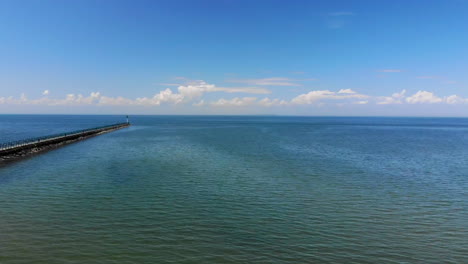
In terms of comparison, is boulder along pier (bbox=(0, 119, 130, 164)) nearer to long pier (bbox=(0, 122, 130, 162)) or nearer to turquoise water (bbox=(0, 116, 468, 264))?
long pier (bbox=(0, 122, 130, 162))

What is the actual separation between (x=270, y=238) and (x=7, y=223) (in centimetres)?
1628

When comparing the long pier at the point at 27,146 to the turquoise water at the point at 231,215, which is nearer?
the turquoise water at the point at 231,215

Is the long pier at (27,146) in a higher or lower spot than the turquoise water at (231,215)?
higher

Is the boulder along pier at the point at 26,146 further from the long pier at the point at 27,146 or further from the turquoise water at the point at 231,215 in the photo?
the turquoise water at the point at 231,215

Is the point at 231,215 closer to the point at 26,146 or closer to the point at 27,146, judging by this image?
the point at 26,146

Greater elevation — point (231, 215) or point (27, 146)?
point (27, 146)

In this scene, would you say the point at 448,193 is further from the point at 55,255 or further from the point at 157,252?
the point at 55,255

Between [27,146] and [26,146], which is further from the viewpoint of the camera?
[27,146]

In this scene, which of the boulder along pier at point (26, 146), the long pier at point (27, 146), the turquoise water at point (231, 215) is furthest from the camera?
the long pier at point (27, 146)

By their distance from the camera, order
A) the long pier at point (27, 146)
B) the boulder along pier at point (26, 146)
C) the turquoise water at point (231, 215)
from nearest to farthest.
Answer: the turquoise water at point (231, 215)
the boulder along pier at point (26, 146)
the long pier at point (27, 146)

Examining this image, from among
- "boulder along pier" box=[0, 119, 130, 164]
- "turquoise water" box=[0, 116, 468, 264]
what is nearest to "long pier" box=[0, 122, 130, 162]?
"boulder along pier" box=[0, 119, 130, 164]

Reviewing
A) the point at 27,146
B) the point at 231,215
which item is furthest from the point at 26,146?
the point at 231,215

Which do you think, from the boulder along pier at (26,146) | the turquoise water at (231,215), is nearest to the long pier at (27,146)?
the boulder along pier at (26,146)

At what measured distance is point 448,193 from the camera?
2864 centimetres
